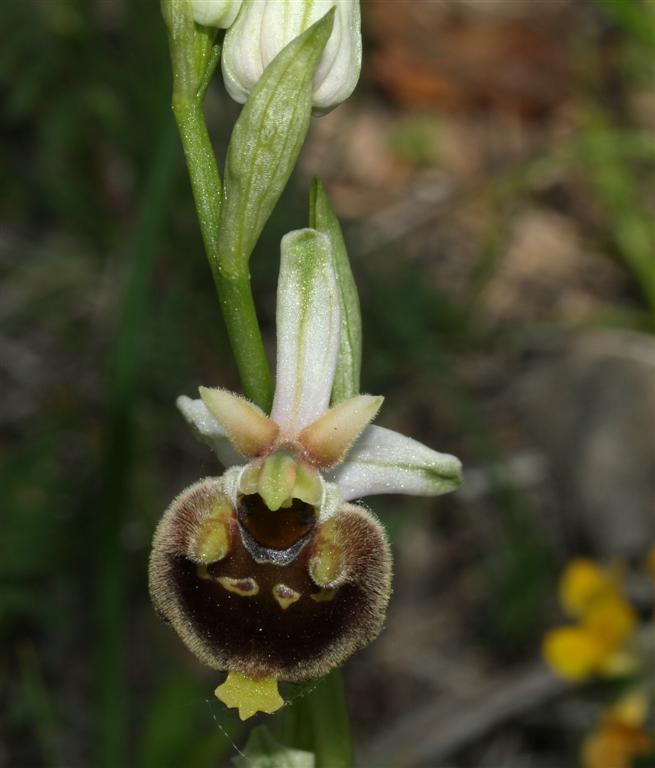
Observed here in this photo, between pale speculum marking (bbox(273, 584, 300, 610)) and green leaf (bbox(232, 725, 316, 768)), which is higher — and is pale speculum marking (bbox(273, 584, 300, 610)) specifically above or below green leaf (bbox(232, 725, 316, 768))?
above

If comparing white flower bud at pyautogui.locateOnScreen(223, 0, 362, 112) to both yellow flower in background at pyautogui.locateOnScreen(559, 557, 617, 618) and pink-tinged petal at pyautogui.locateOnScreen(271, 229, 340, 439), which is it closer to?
pink-tinged petal at pyautogui.locateOnScreen(271, 229, 340, 439)

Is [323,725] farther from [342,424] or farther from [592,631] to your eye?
[592,631]

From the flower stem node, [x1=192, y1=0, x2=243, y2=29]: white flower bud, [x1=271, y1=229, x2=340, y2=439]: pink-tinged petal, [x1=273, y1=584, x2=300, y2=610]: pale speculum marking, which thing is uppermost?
[x1=192, y1=0, x2=243, y2=29]: white flower bud

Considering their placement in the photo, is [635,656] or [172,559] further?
[635,656]

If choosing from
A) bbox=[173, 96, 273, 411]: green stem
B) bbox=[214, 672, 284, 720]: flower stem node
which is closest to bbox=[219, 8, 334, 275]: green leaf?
bbox=[173, 96, 273, 411]: green stem

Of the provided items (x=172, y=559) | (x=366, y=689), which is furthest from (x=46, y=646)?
(x=172, y=559)

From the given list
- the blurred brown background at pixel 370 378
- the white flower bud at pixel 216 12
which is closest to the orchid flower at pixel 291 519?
the white flower bud at pixel 216 12

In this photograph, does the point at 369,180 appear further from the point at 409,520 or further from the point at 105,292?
the point at 409,520
